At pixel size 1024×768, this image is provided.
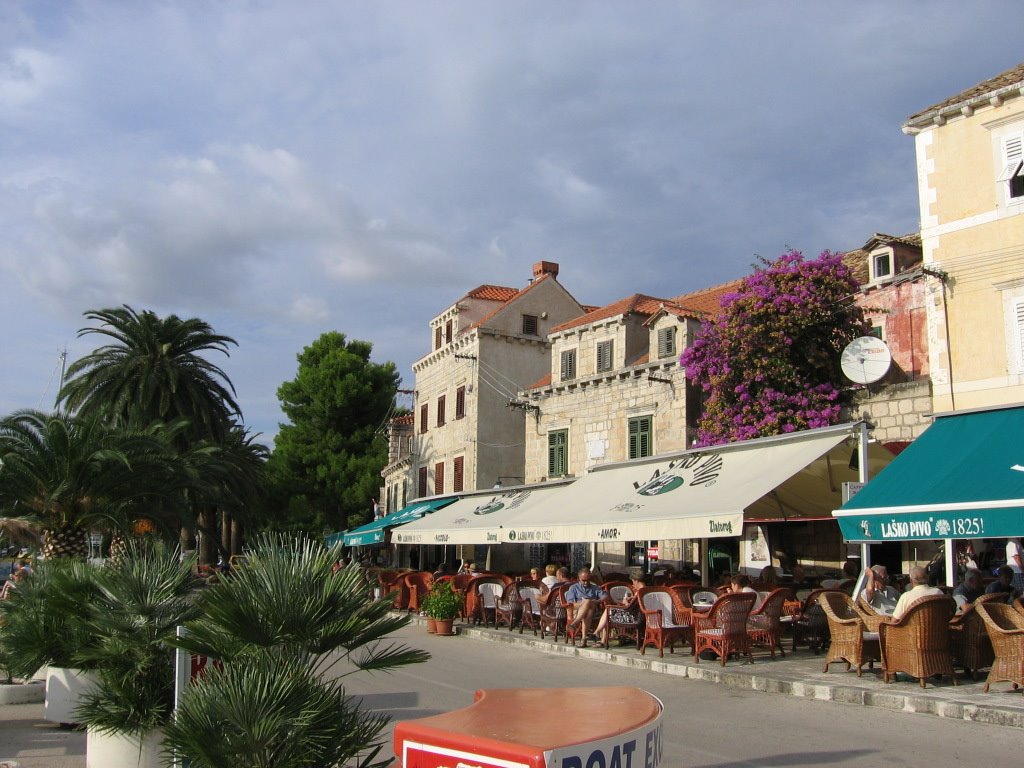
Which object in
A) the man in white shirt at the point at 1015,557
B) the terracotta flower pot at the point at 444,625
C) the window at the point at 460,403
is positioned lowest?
the terracotta flower pot at the point at 444,625

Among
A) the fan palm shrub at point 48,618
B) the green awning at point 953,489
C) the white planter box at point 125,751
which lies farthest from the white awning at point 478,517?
the white planter box at point 125,751

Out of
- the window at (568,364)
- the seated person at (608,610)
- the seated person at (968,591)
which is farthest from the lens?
the window at (568,364)

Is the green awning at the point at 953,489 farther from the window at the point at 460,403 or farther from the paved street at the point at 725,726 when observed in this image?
the window at the point at 460,403

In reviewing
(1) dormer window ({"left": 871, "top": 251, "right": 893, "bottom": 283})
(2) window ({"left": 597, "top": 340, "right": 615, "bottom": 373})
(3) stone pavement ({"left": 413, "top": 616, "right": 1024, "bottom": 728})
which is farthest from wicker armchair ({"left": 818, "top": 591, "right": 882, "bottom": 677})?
(2) window ({"left": 597, "top": 340, "right": 615, "bottom": 373})

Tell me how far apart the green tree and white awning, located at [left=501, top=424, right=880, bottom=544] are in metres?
27.0

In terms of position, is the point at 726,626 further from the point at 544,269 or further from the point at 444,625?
the point at 544,269

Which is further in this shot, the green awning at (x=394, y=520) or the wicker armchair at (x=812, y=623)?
the green awning at (x=394, y=520)

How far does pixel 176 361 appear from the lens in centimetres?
2981

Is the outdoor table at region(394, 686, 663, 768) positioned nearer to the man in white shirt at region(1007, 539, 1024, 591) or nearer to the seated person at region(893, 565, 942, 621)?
the seated person at region(893, 565, 942, 621)

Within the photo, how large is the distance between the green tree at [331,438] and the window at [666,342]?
2233cm

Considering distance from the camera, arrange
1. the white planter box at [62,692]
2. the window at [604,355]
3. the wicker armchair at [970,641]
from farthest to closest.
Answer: the window at [604,355] → the wicker armchair at [970,641] → the white planter box at [62,692]

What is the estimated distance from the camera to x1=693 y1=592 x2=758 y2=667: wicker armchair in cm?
1176

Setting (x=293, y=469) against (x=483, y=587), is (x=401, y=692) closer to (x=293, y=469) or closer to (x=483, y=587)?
(x=483, y=587)

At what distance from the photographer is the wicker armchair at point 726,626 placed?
38.6 ft
